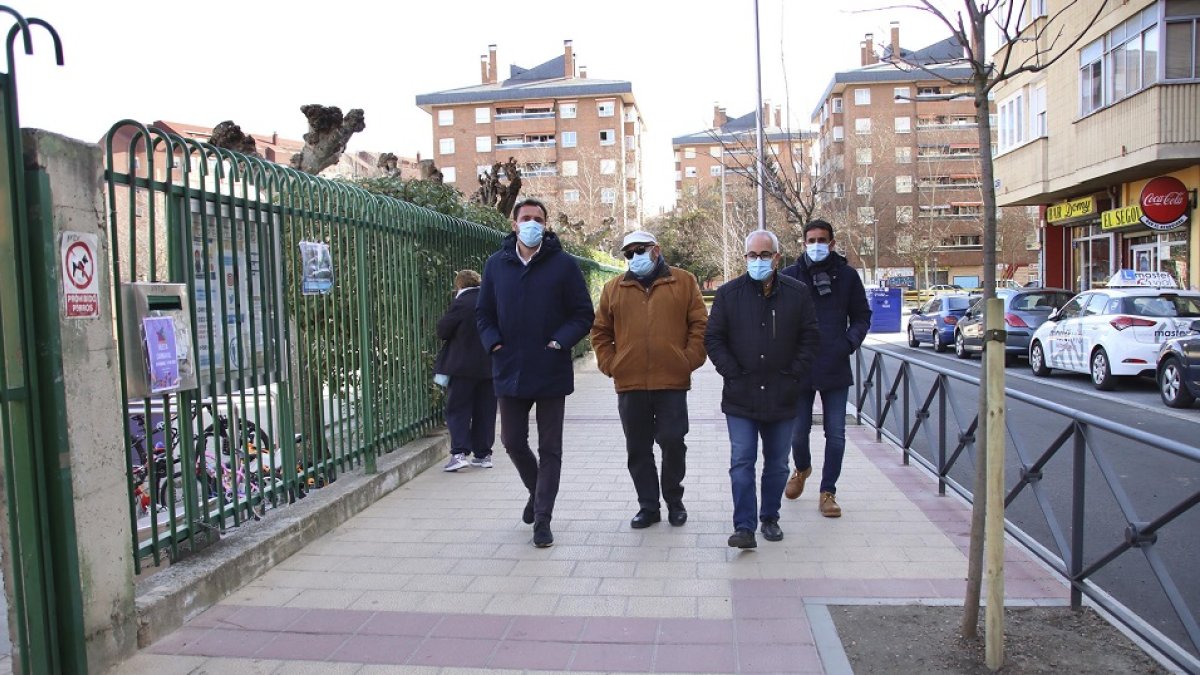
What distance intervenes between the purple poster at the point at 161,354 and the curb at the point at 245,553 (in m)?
0.89

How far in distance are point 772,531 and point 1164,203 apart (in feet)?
57.4

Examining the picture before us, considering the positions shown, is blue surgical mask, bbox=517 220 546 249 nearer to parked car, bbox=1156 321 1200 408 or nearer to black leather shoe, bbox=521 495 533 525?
black leather shoe, bbox=521 495 533 525

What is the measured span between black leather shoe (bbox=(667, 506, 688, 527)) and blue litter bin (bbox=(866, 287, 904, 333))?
26933 millimetres

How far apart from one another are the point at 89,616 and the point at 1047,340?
1511 centimetres

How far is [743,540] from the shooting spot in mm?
5035

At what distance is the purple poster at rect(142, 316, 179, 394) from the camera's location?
3787 mm

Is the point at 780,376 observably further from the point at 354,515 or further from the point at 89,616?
the point at 89,616

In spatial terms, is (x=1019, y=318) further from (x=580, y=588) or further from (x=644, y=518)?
(x=580, y=588)

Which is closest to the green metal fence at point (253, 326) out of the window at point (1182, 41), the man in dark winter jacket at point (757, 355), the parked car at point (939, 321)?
the man in dark winter jacket at point (757, 355)

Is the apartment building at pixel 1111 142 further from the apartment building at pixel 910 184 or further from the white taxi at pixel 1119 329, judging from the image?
the apartment building at pixel 910 184

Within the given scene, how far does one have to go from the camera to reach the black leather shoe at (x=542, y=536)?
17.0 feet

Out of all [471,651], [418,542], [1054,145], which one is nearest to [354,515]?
[418,542]

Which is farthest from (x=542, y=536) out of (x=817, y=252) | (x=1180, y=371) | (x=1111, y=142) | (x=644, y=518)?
(x=1111, y=142)

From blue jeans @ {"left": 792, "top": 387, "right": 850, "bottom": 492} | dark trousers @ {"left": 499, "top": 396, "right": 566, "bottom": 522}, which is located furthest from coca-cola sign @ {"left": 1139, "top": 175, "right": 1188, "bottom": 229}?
dark trousers @ {"left": 499, "top": 396, "right": 566, "bottom": 522}
